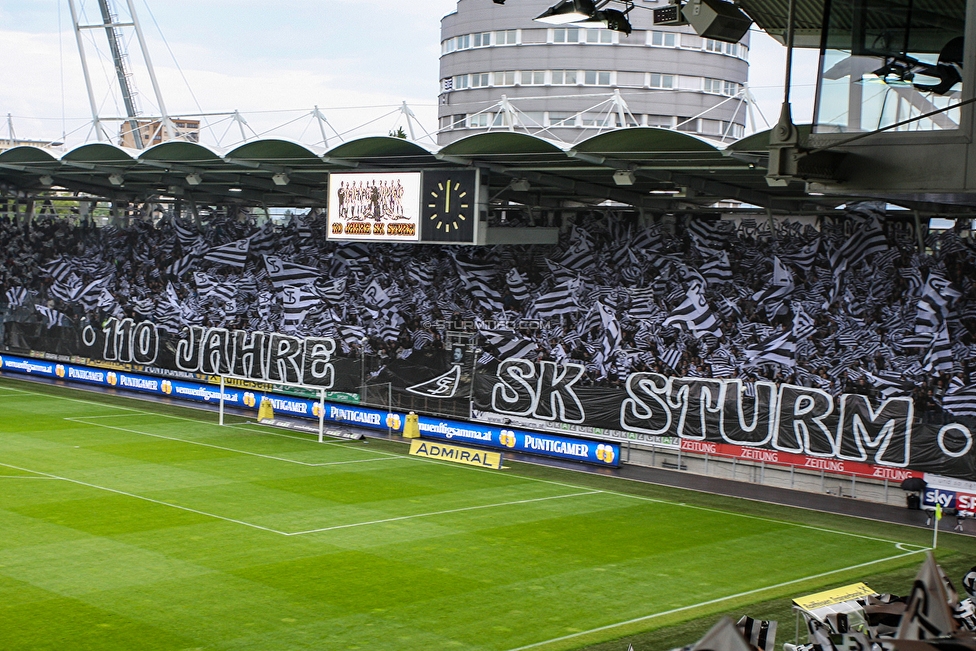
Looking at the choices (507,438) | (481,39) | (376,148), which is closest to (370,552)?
(507,438)

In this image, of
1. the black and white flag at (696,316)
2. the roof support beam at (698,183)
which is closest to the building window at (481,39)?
the roof support beam at (698,183)

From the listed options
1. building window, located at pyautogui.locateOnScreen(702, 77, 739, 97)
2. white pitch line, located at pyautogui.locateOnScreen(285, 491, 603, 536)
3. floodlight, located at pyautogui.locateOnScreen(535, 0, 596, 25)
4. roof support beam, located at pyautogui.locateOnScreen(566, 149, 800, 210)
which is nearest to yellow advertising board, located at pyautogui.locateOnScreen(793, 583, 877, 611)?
floodlight, located at pyautogui.locateOnScreen(535, 0, 596, 25)

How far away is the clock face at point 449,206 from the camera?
2916 centimetres

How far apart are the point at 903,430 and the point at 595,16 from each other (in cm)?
1248

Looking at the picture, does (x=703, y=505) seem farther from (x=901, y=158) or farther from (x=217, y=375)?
(x=217, y=375)

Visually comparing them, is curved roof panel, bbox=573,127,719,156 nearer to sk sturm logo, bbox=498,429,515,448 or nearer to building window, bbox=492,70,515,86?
sk sturm logo, bbox=498,429,515,448

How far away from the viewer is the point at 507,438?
27.6 meters

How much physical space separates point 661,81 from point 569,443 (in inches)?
2377

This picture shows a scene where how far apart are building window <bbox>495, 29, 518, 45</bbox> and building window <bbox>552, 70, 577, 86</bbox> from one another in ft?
13.2

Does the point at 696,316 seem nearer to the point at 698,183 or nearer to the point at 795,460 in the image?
the point at 698,183

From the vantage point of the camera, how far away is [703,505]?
2186 cm

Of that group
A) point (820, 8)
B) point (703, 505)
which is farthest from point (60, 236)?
point (820, 8)

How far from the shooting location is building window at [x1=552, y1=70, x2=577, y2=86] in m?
82.3

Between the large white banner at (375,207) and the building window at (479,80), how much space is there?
182ft
